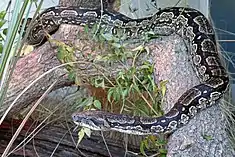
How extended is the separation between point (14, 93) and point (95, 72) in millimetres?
314

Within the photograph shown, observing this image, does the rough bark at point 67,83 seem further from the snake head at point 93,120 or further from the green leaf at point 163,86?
the snake head at point 93,120

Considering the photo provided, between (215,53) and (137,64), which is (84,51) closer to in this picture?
(137,64)

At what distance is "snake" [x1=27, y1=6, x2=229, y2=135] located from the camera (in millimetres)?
1360

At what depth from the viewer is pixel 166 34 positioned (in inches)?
68.2

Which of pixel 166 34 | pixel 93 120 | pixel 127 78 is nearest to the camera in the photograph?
pixel 93 120

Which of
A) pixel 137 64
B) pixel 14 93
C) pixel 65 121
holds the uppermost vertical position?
pixel 137 64

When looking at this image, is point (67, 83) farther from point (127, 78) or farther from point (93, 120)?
point (93, 120)

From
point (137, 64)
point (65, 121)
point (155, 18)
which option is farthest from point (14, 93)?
point (155, 18)

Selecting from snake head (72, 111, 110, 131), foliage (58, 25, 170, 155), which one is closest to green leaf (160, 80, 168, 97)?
foliage (58, 25, 170, 155)

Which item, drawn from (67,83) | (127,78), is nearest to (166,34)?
(127,78)

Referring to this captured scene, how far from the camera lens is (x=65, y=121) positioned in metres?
1.88

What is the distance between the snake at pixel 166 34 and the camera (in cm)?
136

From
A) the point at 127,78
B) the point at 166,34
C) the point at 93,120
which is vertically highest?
the point at 166,34

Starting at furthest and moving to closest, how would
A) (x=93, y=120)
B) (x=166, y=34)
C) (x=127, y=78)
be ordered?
(x=166, y=34), (x=127, y=78), (x=93, y=120)
